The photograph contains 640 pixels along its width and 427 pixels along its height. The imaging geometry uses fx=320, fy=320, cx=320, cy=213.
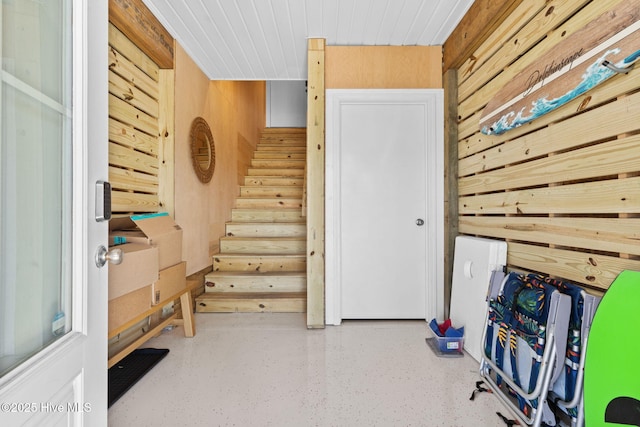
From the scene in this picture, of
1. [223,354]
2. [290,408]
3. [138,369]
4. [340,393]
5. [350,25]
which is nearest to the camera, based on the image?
[290,408]

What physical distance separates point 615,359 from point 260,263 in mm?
2867

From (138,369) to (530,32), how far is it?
2.92 metres

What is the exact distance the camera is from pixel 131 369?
6.39 ft

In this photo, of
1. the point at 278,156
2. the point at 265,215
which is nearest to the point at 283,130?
the point at 278,156

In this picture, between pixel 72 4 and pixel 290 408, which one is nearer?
pixel 72 4

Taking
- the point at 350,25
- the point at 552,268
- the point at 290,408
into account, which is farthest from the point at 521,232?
the point at 350,25

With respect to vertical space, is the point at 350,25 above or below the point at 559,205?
above

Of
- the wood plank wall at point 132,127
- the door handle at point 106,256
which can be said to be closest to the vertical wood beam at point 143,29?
the wood plank wall at point 132,127

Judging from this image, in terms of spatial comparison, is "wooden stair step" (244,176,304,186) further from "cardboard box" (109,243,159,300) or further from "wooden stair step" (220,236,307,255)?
"cardboard box" (109,243,159,300)

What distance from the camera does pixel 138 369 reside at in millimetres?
1942

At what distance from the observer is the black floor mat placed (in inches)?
67.9

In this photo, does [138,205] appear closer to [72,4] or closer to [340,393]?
[72,4]

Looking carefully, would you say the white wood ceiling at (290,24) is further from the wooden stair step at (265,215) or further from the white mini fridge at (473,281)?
the wooden stair step at (265,215)

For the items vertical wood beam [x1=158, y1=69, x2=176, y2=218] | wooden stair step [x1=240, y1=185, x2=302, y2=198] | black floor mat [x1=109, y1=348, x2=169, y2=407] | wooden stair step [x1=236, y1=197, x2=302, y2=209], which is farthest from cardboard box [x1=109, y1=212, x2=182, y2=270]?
wooden stair step [x1=240, y1=185, x2=302, y2=198]
